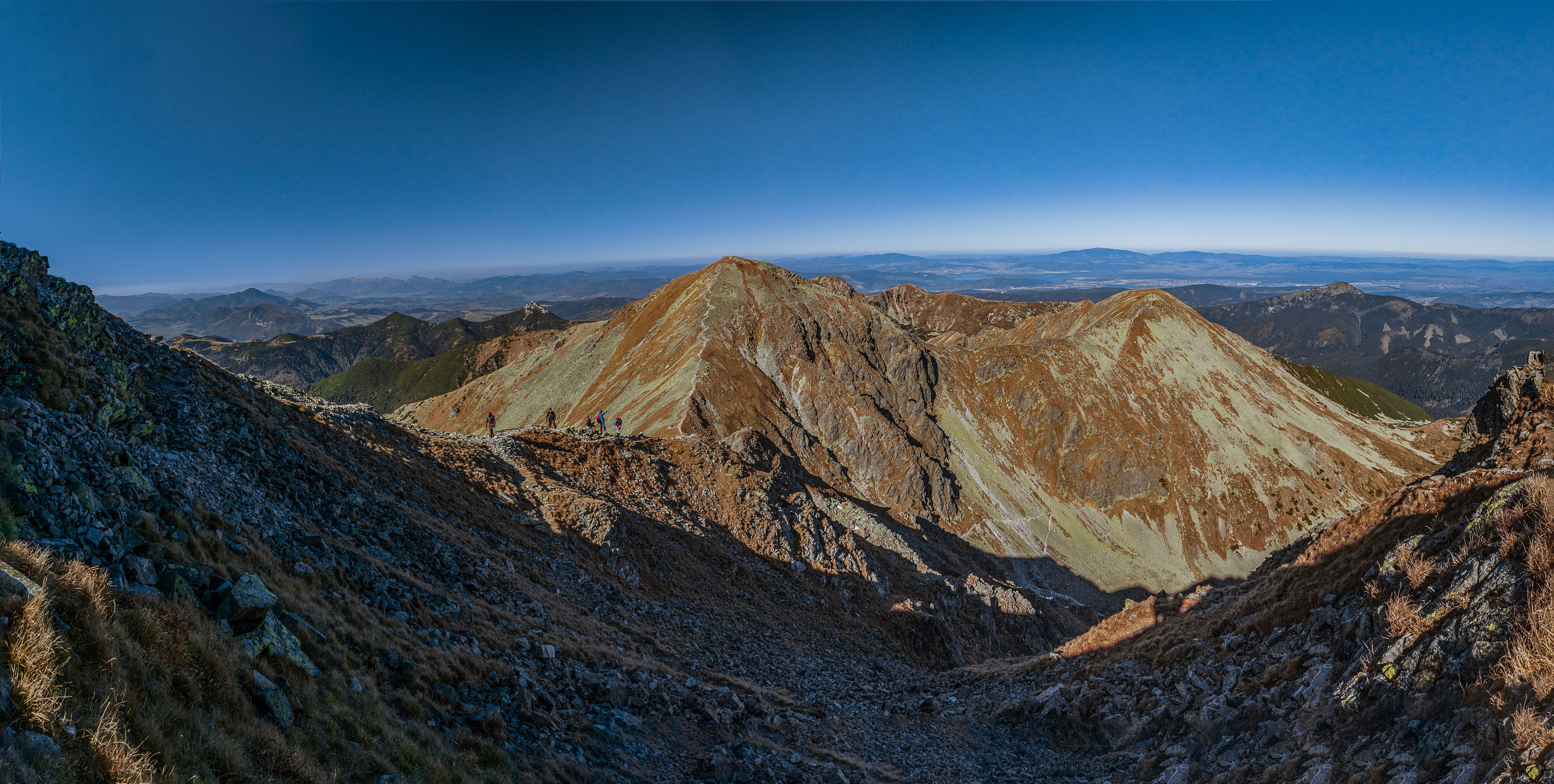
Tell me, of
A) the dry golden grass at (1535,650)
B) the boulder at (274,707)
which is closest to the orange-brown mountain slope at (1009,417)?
the boulder at (274,707)

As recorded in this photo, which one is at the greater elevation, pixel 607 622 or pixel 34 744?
pixel 34 744

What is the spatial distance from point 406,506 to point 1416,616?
2859 centimetres

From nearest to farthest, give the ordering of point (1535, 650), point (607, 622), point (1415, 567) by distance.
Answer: point (1535, 650), point (1415, 567), point (607, 622)

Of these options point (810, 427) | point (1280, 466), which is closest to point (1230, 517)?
point (1280, 466)

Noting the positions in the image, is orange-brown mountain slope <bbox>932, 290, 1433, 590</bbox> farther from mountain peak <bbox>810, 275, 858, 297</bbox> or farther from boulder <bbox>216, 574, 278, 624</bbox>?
boulder <bbox>216, 574, 278, 624</bbox>

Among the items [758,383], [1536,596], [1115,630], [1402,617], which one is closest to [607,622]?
[1115,630]

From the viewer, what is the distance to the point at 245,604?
9.67m

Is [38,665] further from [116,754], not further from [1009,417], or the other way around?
[1009,417]

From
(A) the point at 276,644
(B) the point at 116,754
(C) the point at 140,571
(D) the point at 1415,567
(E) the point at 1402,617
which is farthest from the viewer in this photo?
(D) the point at 1415,567

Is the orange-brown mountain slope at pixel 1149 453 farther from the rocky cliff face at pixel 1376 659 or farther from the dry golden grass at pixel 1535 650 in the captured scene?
the dry golden grass at pixel 1535 650

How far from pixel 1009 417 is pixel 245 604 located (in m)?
97.0

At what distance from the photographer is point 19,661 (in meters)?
5.95

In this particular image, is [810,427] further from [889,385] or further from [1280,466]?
[1280,466]

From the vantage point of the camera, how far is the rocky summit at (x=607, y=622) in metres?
7.84
